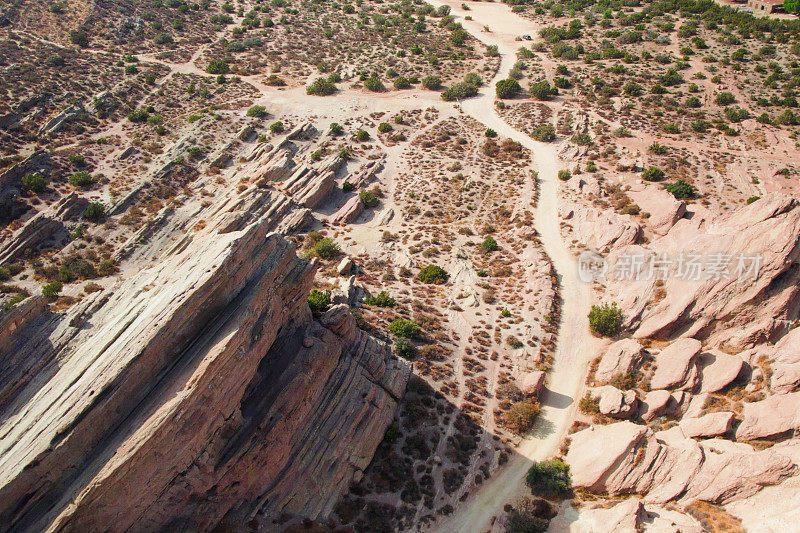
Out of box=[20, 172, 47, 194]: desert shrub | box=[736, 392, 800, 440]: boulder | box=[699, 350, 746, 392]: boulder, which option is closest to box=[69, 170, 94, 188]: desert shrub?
box=[20, 172, 47, 194]: desert shrub

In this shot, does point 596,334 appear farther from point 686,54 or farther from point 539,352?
point 686,54

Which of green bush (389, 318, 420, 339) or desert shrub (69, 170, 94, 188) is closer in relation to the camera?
green bush (389, 318, 420, 339)

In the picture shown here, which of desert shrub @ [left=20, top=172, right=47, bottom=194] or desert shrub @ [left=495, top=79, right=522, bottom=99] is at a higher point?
desert shrub @ [left=495, top=79, right=522, bottom=99]

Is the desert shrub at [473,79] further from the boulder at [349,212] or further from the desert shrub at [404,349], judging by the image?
the desert shrub at [404,349]

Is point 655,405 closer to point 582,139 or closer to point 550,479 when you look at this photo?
point 550,479

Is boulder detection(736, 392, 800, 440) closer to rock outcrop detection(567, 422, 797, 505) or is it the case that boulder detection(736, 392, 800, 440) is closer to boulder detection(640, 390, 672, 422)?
rock outcrop detection(567, 422, 797, 505)

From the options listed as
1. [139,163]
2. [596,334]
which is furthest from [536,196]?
[139,163]

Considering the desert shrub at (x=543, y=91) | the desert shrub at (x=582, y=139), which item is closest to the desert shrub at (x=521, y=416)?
the desert shrub at (x=582, y=139)

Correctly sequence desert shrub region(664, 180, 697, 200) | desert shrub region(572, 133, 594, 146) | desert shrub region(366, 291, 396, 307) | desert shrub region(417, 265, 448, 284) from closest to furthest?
desert shrub region(366, 291, 396, 307)
desert shrub region(417, 265, 448, 284)
desert shrub region(664, 180, 697, 200)
desert shrub region(572, 133, 594, 146)
